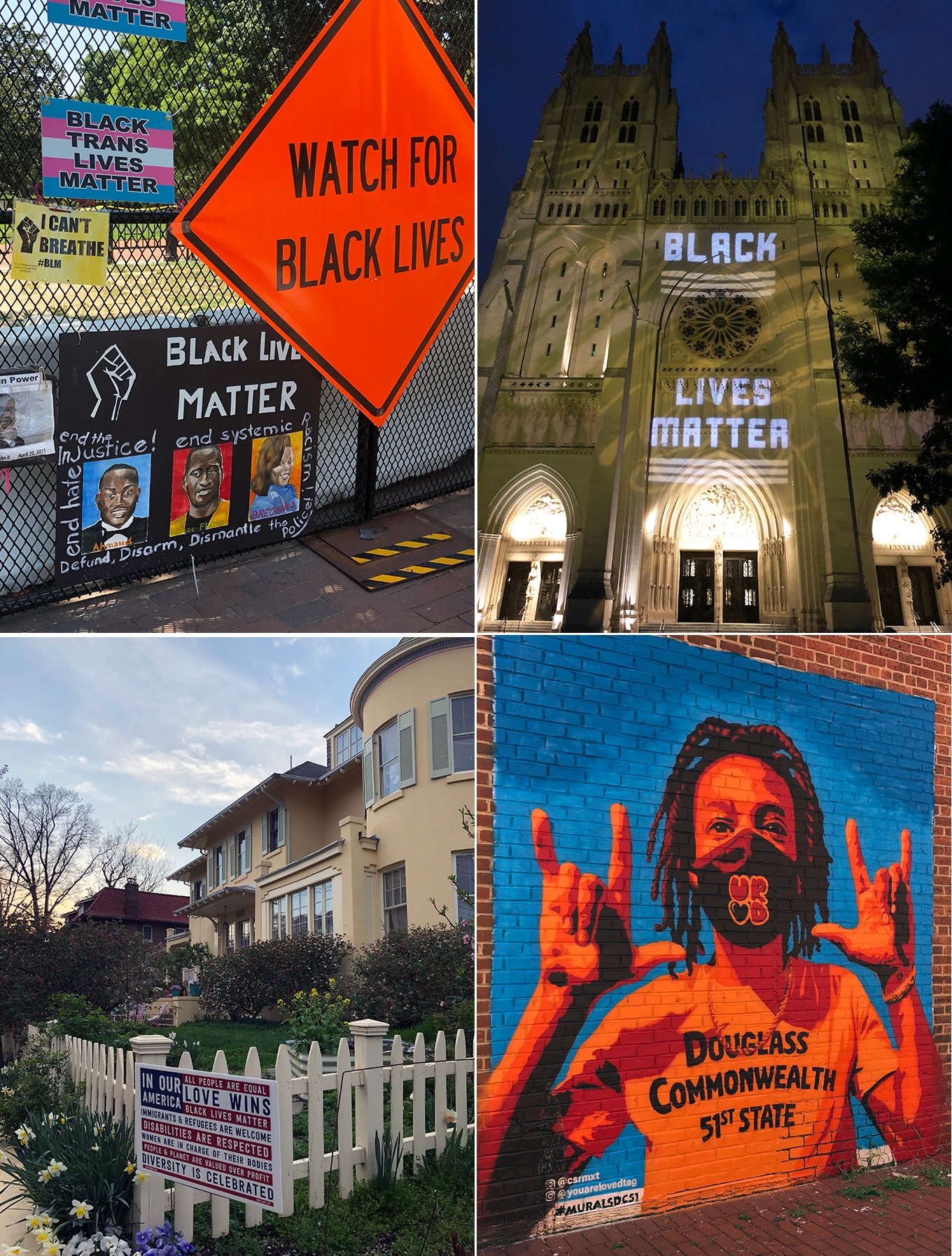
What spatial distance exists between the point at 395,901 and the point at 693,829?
233 centimetres

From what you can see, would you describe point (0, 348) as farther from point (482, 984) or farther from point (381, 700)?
point (482, 984)

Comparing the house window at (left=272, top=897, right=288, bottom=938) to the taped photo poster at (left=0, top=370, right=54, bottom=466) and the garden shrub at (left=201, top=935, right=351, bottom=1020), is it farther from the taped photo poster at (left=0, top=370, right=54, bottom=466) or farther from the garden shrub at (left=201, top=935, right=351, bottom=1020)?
the taped photo poster at (left=0, top=370, right=54, bottom=466)

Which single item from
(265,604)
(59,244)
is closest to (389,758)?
(265,604)

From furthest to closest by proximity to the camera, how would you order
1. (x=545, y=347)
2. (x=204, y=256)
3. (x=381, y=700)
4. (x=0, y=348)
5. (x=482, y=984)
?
(x=545, y=347) < (x=381, y=700) < (x=0, y=348) < (x=204, y=256) < (x=482, y=984)

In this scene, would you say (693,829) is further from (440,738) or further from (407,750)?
(407,750)

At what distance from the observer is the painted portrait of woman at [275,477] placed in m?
7.21

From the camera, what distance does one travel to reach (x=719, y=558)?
965 cm

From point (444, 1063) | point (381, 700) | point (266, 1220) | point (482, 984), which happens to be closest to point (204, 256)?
point (381, 700)

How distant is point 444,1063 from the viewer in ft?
15.6

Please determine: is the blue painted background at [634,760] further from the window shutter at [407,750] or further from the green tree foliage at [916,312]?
the green tree foliage at [916,312]

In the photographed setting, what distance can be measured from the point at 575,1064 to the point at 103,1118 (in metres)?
2.66

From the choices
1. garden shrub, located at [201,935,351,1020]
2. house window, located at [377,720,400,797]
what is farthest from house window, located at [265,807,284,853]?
house window, located at [377,720,400,797]

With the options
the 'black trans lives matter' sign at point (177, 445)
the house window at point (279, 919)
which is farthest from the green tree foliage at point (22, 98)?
the house window at point (279, 919)

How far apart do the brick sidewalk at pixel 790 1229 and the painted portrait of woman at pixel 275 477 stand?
5.41 metres
